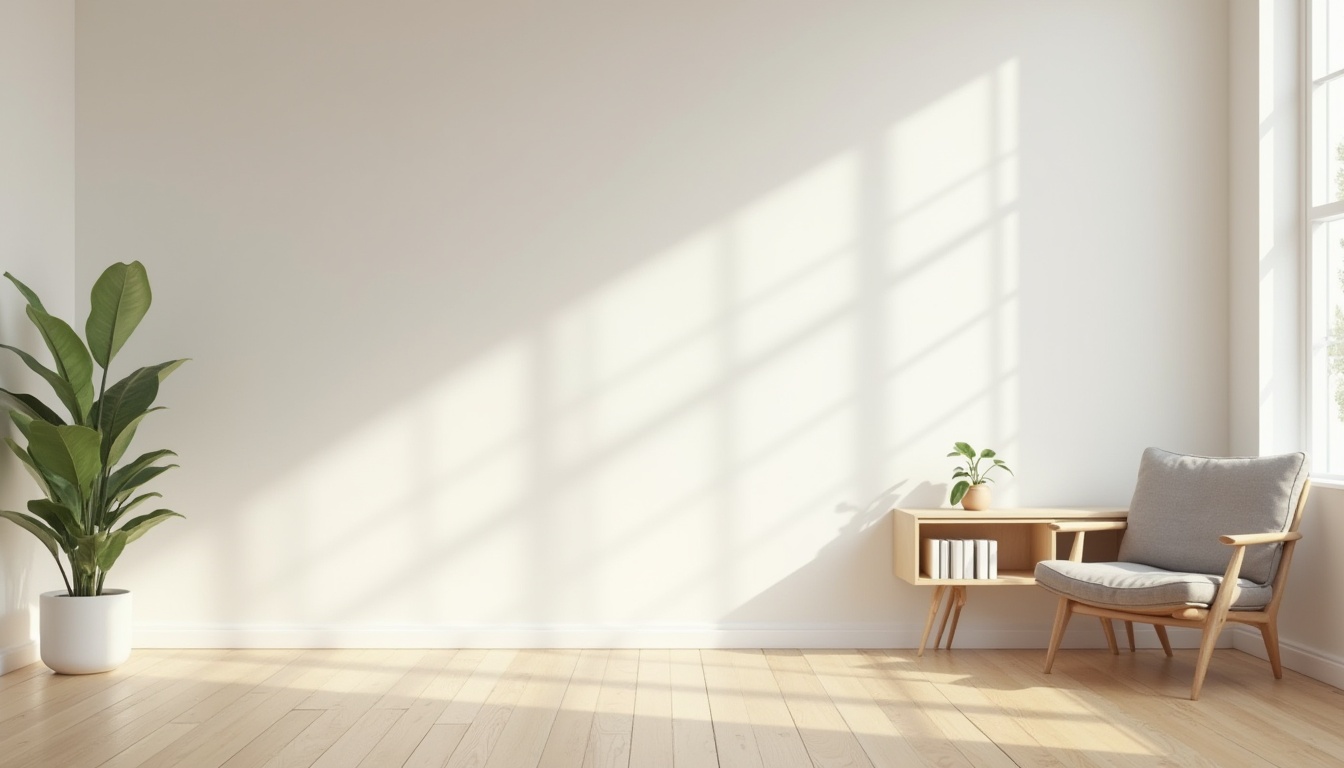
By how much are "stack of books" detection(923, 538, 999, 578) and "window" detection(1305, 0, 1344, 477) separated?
1405 mm

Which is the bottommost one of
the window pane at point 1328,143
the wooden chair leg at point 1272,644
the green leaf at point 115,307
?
the wooden chair leg at point 1272,644

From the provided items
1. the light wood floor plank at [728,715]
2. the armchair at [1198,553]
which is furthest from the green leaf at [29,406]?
the armchair at [1198,553]

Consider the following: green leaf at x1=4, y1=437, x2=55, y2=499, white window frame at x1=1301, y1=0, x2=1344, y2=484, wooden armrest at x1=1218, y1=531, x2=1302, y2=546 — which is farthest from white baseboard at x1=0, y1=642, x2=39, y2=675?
white window frame at x1=1301, y1=0, x2=1344, y2=484

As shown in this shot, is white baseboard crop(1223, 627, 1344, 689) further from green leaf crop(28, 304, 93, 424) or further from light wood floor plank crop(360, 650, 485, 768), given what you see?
green leaf crop(28, 304, 93, 424)

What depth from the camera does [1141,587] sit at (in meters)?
3.75

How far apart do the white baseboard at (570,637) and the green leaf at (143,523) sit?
1.85 ft

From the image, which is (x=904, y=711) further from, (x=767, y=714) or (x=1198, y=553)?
(x=1198, y=553)

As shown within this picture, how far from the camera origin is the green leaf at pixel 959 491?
4430 mm

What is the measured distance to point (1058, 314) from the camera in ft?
15.3

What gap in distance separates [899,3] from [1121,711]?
304 centimetres

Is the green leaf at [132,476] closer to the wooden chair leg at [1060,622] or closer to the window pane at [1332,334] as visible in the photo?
the wooden chair leg at [1060,622]

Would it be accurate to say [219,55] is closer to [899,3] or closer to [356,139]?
[356,139]

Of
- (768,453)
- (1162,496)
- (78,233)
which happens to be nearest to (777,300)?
(768,453)

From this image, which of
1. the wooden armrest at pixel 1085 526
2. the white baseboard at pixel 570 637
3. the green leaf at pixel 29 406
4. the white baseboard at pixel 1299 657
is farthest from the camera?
the white baseboard at pixel 570 637
